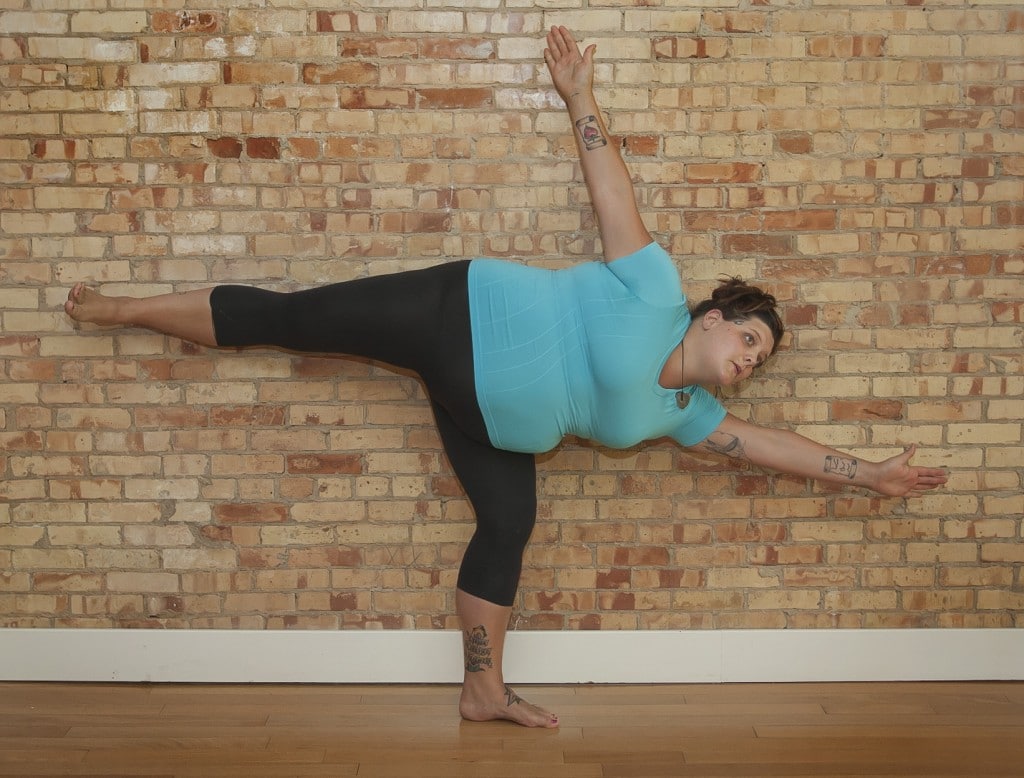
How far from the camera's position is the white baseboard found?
281 centimetres

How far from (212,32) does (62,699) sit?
1.99 m

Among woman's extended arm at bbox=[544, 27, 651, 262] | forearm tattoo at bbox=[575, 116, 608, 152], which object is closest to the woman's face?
woman's extended arm at bbox=[544, 27, 651, 262]

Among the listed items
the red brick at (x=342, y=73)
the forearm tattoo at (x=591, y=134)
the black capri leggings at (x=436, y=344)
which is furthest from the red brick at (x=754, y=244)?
the red brick at (x=342, y=73)

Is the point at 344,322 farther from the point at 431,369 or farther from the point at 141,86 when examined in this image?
the point at 141,86

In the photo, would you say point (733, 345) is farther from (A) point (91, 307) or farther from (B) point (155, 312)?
(A) point (91, 307)

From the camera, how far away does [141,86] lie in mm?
2674

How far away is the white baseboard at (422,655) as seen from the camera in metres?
2.81

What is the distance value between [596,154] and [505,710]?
5.12ft

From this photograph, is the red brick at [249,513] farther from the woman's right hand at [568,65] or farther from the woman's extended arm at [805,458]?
the woman's right hand at [568,65]

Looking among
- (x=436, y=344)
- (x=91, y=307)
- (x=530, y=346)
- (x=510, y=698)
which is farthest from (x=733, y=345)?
(x=91, y=307)

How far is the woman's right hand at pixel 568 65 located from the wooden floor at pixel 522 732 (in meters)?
1.76

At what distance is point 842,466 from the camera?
2670mm

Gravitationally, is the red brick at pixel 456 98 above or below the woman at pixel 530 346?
above

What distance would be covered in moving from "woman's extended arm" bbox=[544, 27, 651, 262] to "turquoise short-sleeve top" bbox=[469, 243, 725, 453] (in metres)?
0.06
